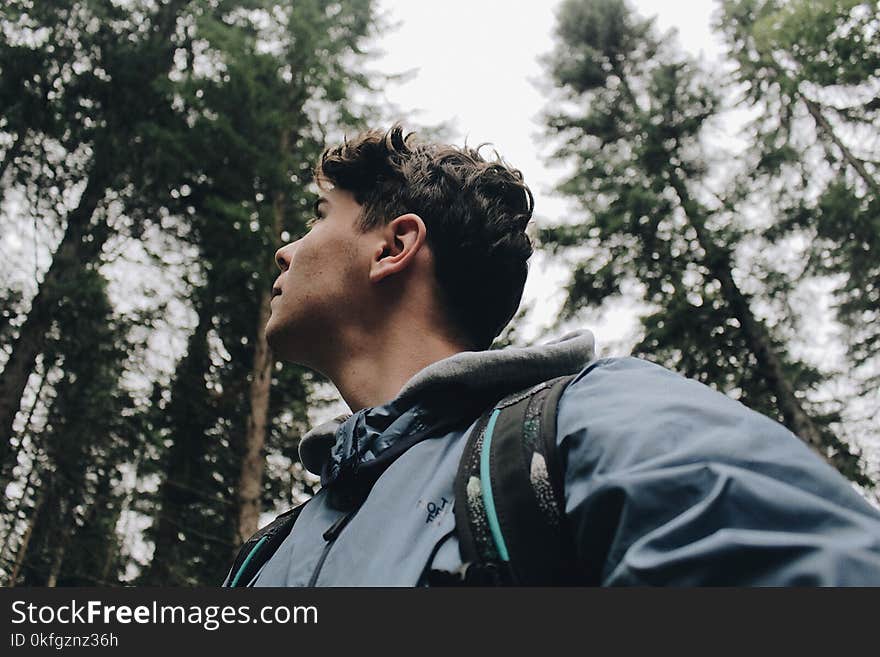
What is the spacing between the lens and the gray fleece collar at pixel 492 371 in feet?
5.27

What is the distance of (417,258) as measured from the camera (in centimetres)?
229

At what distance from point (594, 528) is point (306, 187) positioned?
10078 mm

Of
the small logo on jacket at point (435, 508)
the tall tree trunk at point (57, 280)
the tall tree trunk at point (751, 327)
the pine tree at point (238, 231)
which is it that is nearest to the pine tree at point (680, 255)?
the tall tree trunk at point (751, 327)

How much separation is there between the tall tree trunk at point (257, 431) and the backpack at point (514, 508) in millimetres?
6097

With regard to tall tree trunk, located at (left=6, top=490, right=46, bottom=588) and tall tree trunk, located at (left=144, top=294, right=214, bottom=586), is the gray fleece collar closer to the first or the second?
tall tree trunk, located at (left=6, top=490, right=46, bottom=588)

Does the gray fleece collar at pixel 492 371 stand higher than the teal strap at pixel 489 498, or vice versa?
the gray fleece collar at pixel 492 371

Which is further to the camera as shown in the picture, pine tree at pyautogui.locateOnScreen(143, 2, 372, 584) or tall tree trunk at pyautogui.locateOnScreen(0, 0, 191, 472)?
pine tree at pyautogui.locateOnScreen(143, 2, 372, 584)

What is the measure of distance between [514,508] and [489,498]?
0.19 ft

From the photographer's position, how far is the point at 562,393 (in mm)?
1286

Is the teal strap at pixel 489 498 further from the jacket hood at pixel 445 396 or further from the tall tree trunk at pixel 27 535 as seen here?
the tall tree trunk at pixel 27 535

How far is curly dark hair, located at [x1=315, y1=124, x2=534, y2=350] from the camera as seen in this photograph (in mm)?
2281

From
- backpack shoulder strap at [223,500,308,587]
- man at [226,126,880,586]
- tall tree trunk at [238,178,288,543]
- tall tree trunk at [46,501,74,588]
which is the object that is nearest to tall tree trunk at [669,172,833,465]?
tall tree trunk at [238,178,288,543]

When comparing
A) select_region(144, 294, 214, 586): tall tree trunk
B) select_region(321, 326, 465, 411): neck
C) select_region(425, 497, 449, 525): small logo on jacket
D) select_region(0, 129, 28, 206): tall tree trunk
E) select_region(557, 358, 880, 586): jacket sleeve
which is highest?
select_region(0, 129, 28, 206): tall tree trunk

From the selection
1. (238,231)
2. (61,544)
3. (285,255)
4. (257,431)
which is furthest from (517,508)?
(61,544)
